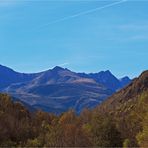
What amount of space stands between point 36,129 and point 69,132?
18.2 meters

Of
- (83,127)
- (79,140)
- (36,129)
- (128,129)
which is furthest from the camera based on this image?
(36,129)

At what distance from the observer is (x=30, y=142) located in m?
51.5

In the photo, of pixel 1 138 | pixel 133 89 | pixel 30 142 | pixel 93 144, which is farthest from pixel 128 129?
pixel 133 89

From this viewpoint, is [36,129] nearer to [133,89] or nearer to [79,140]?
[79,140]

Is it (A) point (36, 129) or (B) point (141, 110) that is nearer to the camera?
(B) point (141, 110)

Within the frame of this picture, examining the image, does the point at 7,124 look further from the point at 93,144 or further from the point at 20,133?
the point at 93,144

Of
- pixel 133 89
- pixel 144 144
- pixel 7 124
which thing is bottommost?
pixel 144 144

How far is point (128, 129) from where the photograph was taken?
2146 inches

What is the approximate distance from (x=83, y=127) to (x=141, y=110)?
6.73 metres

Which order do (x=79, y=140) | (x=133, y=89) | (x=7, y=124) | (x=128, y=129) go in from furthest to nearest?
(x=133, y=89) → (x=7, y=124) → (x=128, y=129) → (x=79, y=140)

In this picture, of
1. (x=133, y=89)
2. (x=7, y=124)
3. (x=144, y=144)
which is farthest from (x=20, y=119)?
(x=133, y=89)

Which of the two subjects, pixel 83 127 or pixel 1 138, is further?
pixel 1 138

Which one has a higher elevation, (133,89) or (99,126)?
(133,89)

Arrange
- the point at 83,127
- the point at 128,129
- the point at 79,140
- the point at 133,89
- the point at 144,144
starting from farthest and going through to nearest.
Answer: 1. the point at 133,89
2. the point at 128,129
3. the point at 83,127
4. the point at 79,140
5. the point at 144,144
